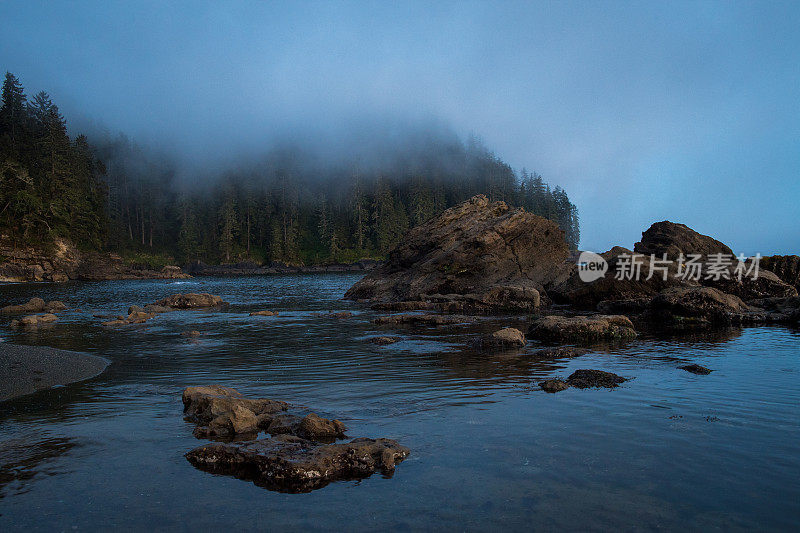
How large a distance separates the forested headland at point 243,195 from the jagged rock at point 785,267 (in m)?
97.0

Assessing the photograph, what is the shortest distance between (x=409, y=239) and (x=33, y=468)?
4223 cm

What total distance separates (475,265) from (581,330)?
19863mm

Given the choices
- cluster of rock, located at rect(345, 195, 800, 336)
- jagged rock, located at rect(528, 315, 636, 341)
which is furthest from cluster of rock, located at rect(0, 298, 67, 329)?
jagged rock, located at rect(528, 315, 636, 341)

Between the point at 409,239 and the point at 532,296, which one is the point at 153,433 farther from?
the point at 409,239

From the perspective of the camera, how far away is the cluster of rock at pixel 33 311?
26.2 meters

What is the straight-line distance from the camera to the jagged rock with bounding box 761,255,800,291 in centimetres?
3628

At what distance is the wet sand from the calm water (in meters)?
0.67

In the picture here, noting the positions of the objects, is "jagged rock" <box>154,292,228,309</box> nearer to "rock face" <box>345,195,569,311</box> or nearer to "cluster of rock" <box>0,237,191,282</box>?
"rock face" <box>345,195,569,311</box>

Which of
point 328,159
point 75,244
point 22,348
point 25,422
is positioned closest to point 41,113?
point 75,244

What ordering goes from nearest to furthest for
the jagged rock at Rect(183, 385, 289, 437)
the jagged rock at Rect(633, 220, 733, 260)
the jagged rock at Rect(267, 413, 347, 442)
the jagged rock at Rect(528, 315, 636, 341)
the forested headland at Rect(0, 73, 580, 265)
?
1. the jagged rock at Rect(267, 413, 347, 442)
2. the jagged rock at Rect(183, 385, 289, 437)
3. the jagged rock at Rect(528, 315, 636, 341)
4. the jagged rock at Rect(633, 220, 733, 260)
5. the forested headland at Rect(0, 73, 580, 265)

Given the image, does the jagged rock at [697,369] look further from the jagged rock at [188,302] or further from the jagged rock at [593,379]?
the jagged rock at [188,302]

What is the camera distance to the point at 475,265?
39938 millimetres

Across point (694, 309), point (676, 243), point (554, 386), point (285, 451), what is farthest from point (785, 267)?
point (285, 451)

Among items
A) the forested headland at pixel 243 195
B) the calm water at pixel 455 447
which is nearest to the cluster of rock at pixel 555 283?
the calm water at pixel 455 447
